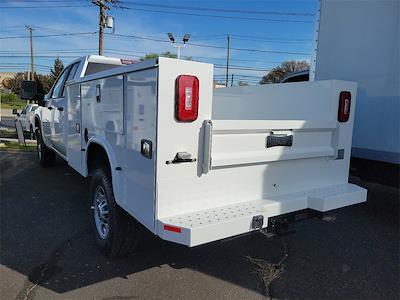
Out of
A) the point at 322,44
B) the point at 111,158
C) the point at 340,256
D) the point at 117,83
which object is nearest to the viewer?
the point at 117,83

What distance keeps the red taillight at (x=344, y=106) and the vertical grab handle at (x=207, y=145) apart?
155 centimetres

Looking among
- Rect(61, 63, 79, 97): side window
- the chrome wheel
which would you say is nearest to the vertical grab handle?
the chrome wheel

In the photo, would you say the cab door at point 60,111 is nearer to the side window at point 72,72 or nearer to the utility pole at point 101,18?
the side window at point 72,72

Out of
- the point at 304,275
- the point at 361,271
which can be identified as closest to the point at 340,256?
the point at 361,271

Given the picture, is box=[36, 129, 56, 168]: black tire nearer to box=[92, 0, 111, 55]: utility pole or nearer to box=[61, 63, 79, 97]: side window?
box=[61, 63, 79, 97]: side window

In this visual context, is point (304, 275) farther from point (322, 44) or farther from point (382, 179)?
point (322, 44)

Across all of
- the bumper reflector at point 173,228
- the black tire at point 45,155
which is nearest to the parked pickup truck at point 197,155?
the bumper reflector at point 173,228

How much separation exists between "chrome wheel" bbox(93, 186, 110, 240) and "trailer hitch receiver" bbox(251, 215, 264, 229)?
1439 mm

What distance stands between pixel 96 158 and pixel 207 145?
67.5 inches

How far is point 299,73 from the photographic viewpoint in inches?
261

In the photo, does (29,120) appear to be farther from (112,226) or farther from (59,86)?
(112,226)

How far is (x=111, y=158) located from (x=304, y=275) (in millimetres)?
2004

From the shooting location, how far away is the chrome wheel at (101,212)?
3.54 m

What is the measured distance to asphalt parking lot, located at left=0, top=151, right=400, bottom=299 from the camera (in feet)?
9.95
